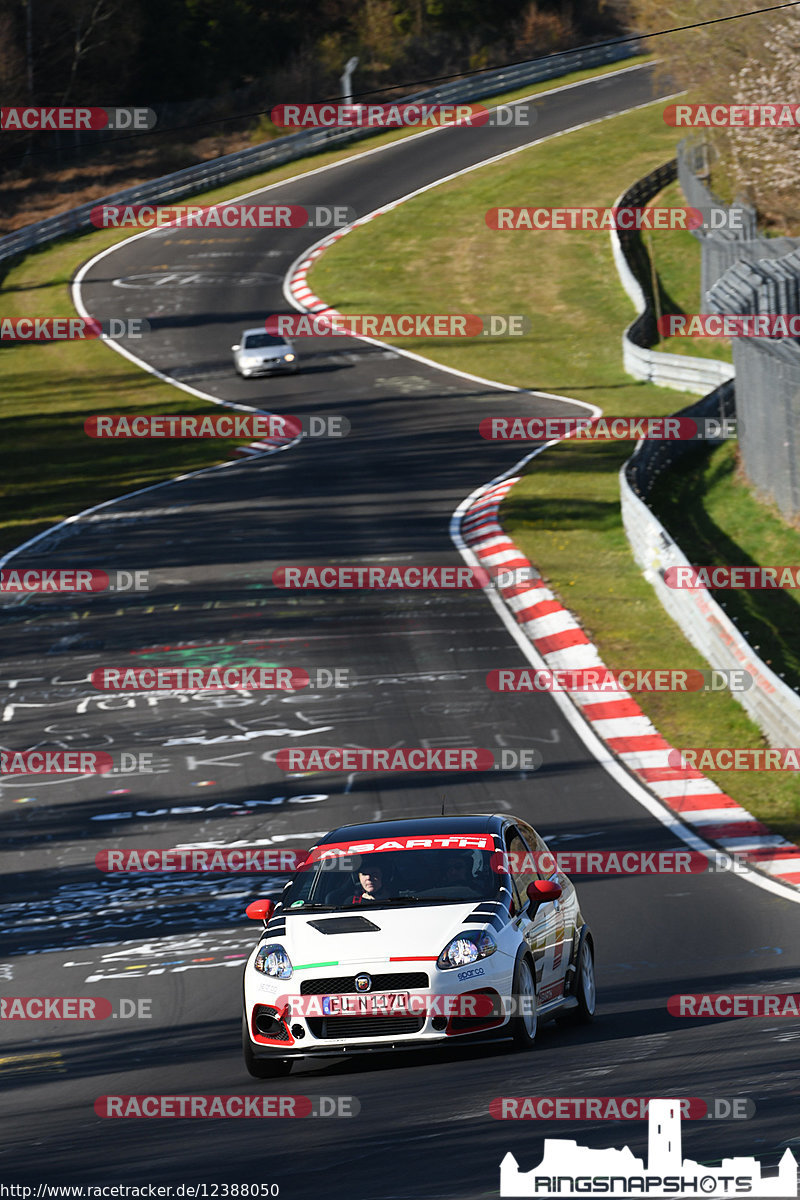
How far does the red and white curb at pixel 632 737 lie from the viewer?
14.9m

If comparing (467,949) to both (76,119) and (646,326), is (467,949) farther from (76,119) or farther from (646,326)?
(76,119)

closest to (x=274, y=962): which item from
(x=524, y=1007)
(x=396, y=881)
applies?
(x=396, y=881)

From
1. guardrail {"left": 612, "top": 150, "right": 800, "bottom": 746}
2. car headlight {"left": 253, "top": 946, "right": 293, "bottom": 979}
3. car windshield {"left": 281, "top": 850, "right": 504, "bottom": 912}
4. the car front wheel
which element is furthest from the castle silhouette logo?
guardrail {"left": 612, "top": 150, "right": 800, "bottom": 746}

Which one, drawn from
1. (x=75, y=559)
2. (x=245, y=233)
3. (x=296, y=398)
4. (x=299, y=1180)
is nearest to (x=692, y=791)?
(x=299, y=1180)

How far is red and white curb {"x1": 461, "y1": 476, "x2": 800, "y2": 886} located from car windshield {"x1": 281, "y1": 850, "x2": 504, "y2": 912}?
15.6ft

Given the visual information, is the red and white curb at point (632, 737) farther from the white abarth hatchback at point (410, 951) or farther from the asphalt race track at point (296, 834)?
the white abarth hatchback at point (410, 951)

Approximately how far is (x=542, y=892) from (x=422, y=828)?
993 millimetres

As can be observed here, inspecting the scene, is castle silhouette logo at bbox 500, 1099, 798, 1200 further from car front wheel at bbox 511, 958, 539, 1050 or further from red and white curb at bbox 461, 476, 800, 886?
red and white curb at bbox 461, 476, 800, 886

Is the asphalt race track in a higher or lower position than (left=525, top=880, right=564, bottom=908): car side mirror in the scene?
lower

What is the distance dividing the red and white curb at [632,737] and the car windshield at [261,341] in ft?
57.6

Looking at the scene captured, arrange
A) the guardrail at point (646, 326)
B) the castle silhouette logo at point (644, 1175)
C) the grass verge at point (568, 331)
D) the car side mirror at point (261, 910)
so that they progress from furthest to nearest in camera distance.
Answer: the guardrail at point (646, 326) → the grass verge at point (568, 331) → the car side mirror at point (261, 910) → the castle silhouette logo at point (644, 1175)

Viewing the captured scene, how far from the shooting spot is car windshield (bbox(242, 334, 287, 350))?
1721 inches

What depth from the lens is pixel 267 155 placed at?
69.0 m

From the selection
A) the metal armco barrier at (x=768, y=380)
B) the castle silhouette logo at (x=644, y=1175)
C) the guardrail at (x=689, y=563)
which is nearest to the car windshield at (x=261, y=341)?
the guardrail at (x=689, y=563)
